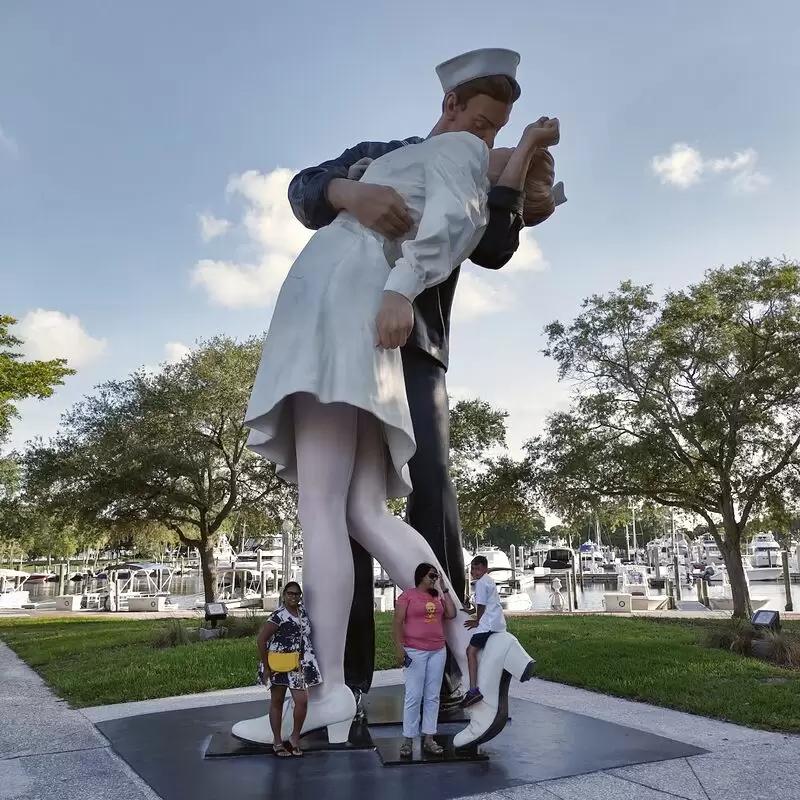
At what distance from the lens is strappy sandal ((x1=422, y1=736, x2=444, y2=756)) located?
2.91m

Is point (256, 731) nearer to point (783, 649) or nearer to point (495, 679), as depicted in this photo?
point (495, 679)

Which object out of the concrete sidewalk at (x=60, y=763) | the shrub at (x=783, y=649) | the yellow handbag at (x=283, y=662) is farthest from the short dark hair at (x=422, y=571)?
the shrub at (x=783, y=649)

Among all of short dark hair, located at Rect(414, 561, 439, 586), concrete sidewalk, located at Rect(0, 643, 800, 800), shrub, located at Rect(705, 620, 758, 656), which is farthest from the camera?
shrub, located at Rect(705, 620, 758, 656)

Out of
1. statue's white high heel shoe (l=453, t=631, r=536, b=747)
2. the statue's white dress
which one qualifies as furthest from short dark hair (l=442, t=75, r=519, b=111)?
statue's white high heel shoe (l=453, t=631, r=536, b=747)

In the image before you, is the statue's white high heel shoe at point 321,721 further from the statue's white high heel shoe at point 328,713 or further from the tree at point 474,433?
the tree at point 474,433

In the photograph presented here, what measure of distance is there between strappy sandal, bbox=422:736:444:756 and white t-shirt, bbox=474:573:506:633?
1.49ft

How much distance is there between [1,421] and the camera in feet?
68.0

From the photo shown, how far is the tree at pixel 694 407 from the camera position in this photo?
1720cm

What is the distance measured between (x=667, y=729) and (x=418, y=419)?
6.76 feet

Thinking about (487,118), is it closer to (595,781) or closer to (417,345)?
(417,345)

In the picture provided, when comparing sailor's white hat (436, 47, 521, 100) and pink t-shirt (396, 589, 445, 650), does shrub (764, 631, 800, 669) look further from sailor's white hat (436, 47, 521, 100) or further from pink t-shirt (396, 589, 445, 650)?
sailor's white hat (436, 47, 521, 100)

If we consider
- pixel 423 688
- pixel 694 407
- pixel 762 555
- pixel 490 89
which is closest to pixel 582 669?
pixel 423 688

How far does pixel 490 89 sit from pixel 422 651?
2603mm

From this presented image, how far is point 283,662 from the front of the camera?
2928 millimetres
